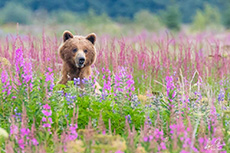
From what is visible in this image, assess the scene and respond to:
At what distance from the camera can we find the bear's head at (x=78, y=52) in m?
5.06

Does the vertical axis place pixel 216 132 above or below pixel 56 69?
below

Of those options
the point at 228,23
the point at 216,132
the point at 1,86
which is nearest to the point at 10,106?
the point at 1,86

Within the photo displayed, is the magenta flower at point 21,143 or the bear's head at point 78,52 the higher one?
the bear's head at point 78,52

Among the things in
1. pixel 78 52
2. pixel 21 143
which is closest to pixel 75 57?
pixel 78 52

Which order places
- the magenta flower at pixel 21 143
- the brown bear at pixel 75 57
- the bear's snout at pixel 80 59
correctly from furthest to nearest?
1. the brown bear at pixel 75 57
2. the bear's snout at pixel 80 59
3. the magenta flower at pixel 21 143

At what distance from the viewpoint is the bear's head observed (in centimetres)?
506

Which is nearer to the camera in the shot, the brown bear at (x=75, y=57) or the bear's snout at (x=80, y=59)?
the bear's snout at (x=80, y=59)

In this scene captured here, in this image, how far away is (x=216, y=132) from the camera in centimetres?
333

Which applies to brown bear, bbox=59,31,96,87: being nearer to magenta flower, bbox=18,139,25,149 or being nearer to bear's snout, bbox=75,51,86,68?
bear's snout, bbox=75,51,86,68

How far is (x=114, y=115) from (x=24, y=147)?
3.24 ft

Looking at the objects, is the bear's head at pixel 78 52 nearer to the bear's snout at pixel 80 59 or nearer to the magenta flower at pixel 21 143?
the bear's snout at pixel 80 59

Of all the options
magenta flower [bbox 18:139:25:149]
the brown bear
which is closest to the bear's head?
the brown bear

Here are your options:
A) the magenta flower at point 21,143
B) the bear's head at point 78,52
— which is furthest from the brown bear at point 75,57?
the magenta flower at point 21,143

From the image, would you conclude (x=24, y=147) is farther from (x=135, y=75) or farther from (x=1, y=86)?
(x=135, y=75)
